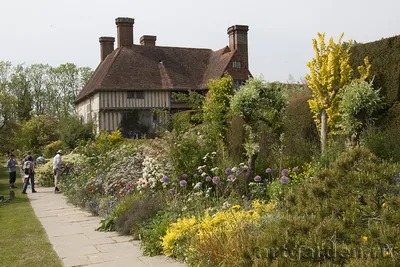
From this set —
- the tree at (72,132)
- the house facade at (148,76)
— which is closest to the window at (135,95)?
the house facade at (148,76)

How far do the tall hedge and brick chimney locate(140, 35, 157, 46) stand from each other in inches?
1017

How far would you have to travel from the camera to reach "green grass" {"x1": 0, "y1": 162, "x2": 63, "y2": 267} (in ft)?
19.9

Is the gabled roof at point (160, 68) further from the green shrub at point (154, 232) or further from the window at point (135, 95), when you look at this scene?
the green shrub at point (154, 232)

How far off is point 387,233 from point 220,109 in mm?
10009

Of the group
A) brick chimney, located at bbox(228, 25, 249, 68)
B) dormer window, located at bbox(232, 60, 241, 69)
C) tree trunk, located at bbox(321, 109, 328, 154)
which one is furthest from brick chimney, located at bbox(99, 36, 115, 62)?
tree trunk, located at bbox(321, 109, 328, 154)

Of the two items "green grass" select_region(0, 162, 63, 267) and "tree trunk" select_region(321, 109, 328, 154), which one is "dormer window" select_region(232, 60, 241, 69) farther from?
"green grass" select_region(0, 162, 63, 267)

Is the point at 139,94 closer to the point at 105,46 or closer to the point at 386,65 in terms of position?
the point at 105,46

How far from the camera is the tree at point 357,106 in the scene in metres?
9.32

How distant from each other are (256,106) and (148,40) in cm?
2665

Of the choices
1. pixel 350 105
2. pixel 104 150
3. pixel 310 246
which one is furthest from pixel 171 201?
pixel 104 150

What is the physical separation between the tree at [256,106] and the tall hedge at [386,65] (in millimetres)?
2399

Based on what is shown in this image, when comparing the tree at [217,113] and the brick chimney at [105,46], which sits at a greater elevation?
the brick chimney at [105,46]

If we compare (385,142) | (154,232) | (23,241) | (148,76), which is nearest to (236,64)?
(148,76)

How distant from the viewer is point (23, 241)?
7359mm
